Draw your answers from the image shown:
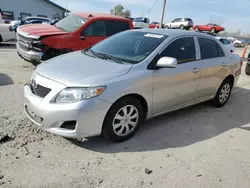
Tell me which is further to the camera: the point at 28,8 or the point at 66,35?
the point at 28,8

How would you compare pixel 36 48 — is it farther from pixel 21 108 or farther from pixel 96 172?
pixel 96 172

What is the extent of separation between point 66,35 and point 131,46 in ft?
11.6

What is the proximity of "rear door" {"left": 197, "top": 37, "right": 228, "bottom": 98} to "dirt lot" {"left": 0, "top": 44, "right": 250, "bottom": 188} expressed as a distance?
2.41 feet

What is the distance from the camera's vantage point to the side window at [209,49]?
4.99 m

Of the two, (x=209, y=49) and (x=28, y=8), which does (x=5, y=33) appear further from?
(x=28, y=8)

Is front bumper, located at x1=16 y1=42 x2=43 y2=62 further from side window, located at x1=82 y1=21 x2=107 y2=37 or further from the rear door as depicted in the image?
the rear door

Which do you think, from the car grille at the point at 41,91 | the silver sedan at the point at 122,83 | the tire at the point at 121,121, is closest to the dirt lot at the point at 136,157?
the tire at the point at 121,121

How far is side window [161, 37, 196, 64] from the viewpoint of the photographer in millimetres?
4277

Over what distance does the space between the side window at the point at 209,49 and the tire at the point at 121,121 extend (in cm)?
196

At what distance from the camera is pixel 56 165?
3.11 m

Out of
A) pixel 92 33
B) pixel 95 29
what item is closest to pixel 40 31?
pixel 92 33

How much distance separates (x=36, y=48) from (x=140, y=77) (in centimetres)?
420

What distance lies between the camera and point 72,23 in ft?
26.5

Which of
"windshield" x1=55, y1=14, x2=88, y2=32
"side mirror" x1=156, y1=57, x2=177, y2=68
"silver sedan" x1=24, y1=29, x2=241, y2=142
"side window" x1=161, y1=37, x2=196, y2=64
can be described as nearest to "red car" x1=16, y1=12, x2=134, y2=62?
"windshield" x1=55, y1=14, x2=88, y2=32
